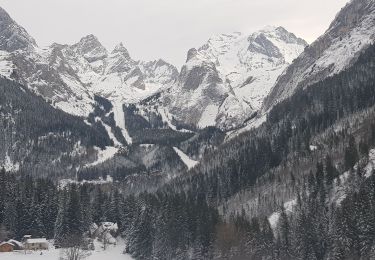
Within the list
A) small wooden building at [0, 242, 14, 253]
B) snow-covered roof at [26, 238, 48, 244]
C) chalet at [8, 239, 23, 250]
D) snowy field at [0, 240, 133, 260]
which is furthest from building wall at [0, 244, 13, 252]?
snow-covered roof at [26, 238, 48, 244]

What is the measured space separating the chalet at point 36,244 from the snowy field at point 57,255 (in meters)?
1.91

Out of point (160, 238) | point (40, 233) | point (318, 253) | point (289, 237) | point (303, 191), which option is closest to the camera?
point (318, 253)

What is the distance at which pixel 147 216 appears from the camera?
142625 millimetres

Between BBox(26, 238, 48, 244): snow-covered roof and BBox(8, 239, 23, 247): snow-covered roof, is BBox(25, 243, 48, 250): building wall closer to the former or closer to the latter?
BBox(26, 238, 48, 244): snow-covered roof

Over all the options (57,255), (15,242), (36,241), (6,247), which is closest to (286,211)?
(57,255)

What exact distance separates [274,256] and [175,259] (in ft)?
70.5

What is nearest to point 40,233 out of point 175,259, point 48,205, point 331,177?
point 48,205

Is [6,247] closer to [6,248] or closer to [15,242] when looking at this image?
[6,248]

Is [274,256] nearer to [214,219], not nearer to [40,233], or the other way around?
[214,219]

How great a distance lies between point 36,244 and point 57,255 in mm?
7798

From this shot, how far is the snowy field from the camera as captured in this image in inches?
5120

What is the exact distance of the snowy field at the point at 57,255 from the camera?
130038 mm

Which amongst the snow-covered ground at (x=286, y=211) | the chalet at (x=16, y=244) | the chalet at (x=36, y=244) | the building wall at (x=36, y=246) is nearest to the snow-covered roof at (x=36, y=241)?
the chalet at (x=36, y=244)

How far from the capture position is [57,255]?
135000 millimetres
